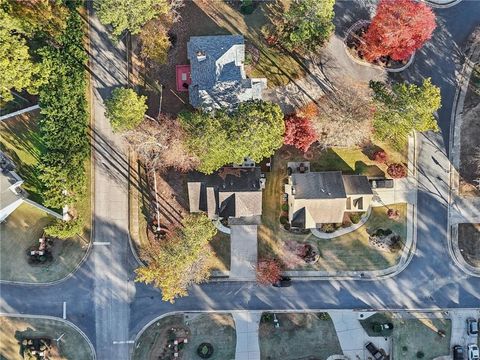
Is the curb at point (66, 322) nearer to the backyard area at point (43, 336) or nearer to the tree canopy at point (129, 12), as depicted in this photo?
the backyard area at point (43, 336)

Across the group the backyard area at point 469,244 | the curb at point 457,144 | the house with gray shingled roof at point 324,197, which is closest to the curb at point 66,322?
the house with gray shingled roof at point 324,197

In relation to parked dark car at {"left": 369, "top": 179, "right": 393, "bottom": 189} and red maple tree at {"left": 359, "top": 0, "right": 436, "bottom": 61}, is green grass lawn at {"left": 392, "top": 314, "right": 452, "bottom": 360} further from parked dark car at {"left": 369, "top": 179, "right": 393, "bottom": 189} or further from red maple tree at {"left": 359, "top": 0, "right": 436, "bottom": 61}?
red maple tree at {"left": 359, "top": 0, "right": 436, "bottom": 61}

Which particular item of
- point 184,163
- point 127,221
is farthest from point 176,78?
point 127,221

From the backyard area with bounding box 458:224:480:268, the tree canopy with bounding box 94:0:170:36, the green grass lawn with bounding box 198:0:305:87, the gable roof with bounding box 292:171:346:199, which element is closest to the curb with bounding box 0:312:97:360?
the gable roof with bounding box 292:171:346:199

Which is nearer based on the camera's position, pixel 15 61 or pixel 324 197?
pixel 15 61

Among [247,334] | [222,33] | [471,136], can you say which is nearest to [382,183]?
[471,136]

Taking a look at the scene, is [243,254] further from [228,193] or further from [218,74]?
[218,74]

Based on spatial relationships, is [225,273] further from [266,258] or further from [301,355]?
[301,355]
